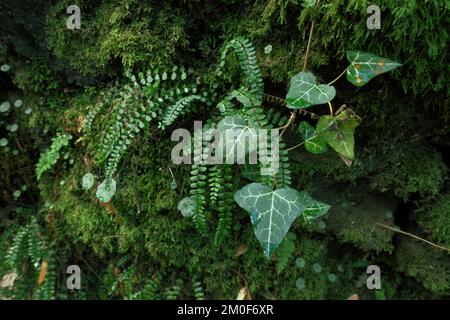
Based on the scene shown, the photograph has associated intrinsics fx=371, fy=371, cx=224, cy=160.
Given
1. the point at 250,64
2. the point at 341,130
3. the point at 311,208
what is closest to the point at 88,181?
the point at 250,64

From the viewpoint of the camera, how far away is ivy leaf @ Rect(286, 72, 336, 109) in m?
1.82

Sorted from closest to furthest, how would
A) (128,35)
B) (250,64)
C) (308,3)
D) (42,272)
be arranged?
(308,3)
(250,64)
(128,35)
(42,272)

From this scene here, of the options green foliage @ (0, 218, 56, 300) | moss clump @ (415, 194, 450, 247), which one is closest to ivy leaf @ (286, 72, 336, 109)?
moss clump @ (415, 194, 450, 247)

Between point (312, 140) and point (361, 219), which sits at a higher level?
point (312, 140)

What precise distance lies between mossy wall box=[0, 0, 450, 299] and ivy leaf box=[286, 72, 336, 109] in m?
0.21

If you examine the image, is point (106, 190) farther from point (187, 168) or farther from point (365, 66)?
point (365, 66)

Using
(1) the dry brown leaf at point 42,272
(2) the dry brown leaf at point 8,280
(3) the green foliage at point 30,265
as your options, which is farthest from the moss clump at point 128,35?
(2) the dry brown leaf at point 8,280

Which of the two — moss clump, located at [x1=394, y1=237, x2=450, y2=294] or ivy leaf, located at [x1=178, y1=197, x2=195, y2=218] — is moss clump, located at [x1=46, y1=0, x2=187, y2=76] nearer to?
ivy leaf, located at [x1=178, y1=197, x2=195, y2=218]

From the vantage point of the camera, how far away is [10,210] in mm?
3068

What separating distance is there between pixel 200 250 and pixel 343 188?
1.06 metres

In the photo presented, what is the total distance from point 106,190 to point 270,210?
1169 millimetres

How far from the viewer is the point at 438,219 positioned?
2.30 m

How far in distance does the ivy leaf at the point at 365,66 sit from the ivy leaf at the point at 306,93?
0.15 m
